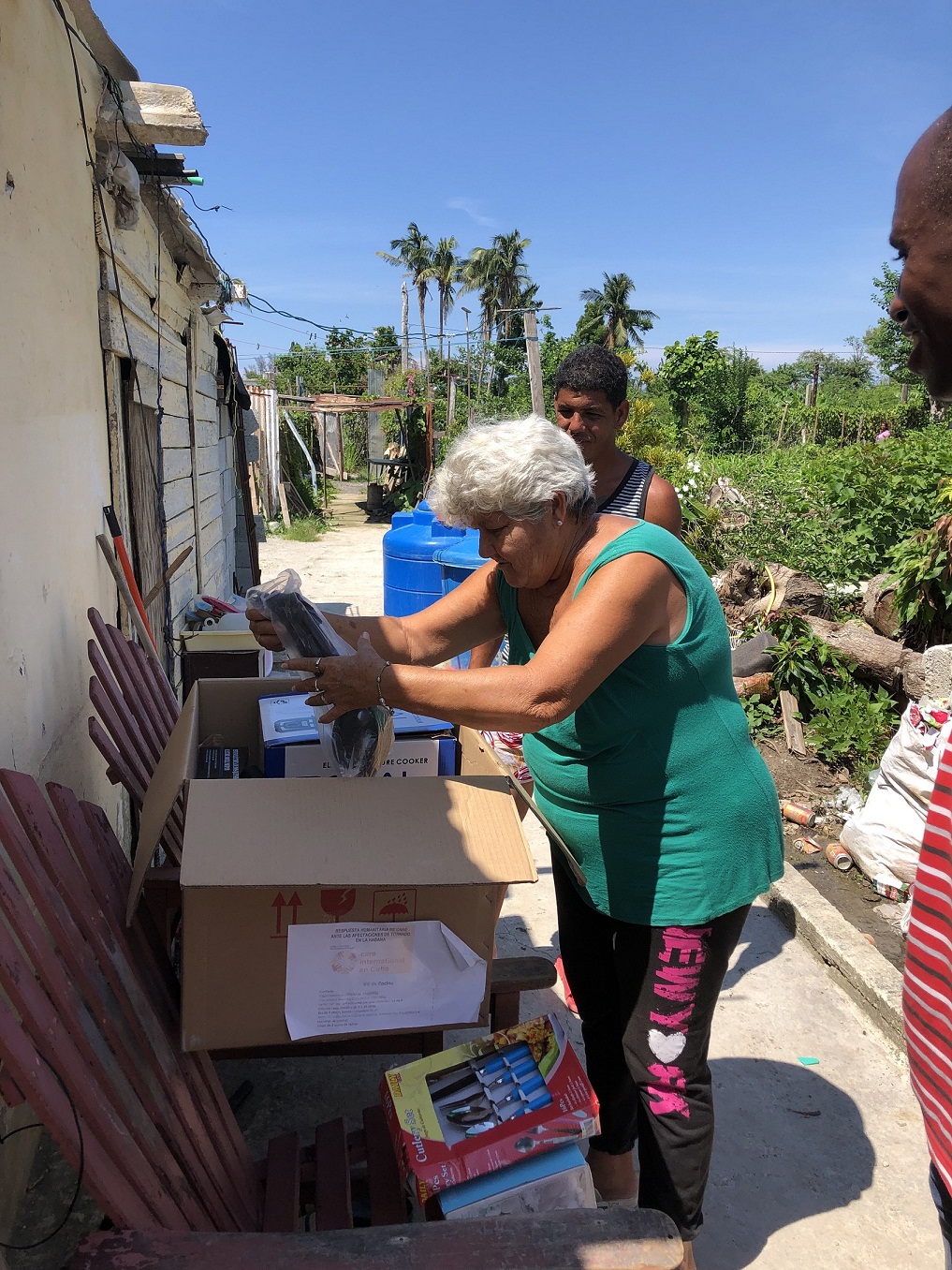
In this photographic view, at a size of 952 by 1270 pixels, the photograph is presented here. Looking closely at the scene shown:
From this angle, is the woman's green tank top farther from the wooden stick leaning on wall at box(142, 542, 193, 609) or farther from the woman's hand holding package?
the wooden stick leaning on wall at box(142, 542, 193, 609)

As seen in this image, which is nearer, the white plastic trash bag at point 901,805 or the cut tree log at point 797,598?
the white plastic trash bag at point 901,805

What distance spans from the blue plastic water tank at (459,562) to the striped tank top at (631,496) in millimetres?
2025

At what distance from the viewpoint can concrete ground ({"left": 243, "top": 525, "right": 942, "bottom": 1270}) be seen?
88.1 inches

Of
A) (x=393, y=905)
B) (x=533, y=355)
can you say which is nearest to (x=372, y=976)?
(x=393, y=905)

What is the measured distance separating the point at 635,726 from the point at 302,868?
0.75 m

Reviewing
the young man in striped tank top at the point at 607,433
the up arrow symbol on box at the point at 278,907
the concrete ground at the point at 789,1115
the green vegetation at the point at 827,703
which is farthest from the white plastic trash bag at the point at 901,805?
the up arrow symbol on box at the point at 278,907

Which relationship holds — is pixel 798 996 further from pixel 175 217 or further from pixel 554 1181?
pixel 175 217

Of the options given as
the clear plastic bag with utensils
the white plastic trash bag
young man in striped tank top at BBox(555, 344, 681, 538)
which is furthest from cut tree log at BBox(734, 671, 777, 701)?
the clear plastic bag with utensils

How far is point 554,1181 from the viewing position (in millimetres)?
1731

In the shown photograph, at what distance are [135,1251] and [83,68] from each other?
12.3 ft

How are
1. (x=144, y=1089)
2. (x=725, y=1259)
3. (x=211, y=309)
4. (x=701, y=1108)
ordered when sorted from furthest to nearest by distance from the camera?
1. (x=211, y=309)
2. (x=725, y=1259)
3. (x=701, y=1108)
4. (x=144, y=1089)

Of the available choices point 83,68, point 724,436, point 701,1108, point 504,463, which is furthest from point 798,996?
point 724,436

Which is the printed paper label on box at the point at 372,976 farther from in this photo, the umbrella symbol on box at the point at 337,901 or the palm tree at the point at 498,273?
the palm tree at the point at 498,273

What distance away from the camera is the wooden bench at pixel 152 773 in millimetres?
2020
